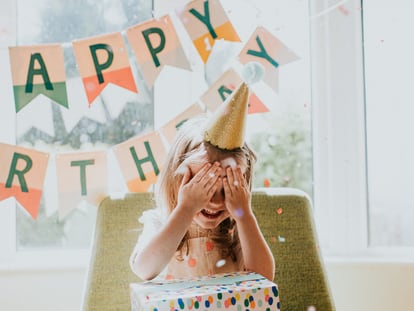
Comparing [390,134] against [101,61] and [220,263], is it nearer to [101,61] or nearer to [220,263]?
[220,263]

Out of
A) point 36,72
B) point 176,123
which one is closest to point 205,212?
point 176,123

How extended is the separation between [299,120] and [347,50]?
0.88 feet

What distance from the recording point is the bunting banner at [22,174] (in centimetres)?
135

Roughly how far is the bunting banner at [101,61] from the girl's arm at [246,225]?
44cm

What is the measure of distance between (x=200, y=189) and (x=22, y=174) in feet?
1.72

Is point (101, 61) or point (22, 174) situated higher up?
point (101, 61)

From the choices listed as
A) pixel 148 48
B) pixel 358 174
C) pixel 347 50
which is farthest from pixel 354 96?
pixel 148 48

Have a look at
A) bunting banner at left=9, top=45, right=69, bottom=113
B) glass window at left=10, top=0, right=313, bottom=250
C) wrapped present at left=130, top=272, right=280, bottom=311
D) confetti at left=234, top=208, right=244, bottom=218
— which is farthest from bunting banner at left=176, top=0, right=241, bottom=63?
wrapped present at left=130, top=272, right=280, bottom=311

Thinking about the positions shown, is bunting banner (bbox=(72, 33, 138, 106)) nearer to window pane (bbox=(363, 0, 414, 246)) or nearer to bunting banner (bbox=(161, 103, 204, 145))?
bunting banner (bbox=(161, 103, 204, 145))

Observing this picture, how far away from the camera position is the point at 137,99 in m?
1.66

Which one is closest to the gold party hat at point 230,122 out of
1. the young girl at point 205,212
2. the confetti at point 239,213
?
the young girl at point 205,212

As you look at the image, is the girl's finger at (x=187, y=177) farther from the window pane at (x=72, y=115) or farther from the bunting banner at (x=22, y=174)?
the window pane at (x=72, y=115)

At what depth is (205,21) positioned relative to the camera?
1.39 meters

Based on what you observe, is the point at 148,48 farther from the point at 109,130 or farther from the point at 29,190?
the point at 29,190
